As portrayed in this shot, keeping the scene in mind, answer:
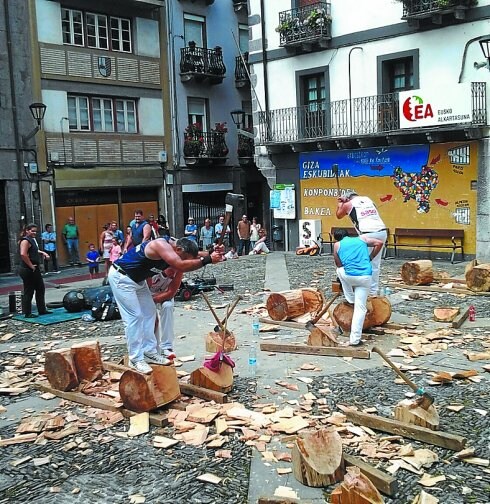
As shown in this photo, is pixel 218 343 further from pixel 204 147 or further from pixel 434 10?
pixel 204 147

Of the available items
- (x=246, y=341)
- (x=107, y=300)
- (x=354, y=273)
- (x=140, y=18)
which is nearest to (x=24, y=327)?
(x=107, y=300)

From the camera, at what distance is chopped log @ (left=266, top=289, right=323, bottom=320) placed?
427 inches

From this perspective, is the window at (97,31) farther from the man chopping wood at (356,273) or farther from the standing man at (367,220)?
the man chopping wood at (356,273)

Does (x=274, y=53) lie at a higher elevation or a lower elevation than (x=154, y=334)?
higher

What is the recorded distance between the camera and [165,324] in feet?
26.8

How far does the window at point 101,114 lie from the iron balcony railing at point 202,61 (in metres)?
3.04

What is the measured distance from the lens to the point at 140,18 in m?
26.7

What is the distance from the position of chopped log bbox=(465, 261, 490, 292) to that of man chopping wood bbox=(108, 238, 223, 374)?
7096 millimetres

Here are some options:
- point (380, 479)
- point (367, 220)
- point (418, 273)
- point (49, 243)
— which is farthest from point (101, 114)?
point (380, 479)

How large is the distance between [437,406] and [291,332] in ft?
12.7

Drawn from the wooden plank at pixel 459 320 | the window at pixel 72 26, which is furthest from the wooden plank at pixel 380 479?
the window at pixel 72 26

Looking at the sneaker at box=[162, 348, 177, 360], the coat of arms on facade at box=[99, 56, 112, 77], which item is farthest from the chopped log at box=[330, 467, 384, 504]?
the coat of arms on facade at box=[99, 56, 112, 77]

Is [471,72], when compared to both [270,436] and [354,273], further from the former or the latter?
[270,436]

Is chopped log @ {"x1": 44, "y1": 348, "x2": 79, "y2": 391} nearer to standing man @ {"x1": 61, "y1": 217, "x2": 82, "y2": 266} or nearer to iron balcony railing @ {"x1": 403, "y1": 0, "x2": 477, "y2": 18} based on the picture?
iron balcony railing @ {"x1": 403, "y1": 0, "x2": 477, "y2": 18}
